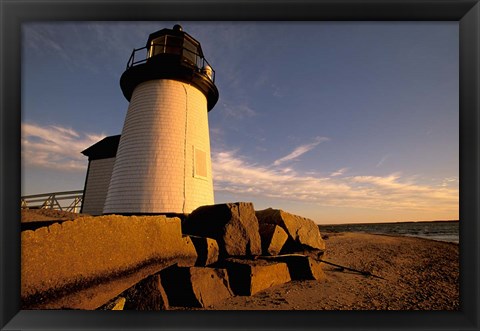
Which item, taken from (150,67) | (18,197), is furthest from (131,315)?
(150,67)

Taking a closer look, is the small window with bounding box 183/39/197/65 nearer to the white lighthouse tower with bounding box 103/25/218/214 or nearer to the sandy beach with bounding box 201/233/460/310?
the white lighthouse tower with bounding box 103/25/218/214

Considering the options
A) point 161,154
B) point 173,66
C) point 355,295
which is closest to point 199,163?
point 161,154

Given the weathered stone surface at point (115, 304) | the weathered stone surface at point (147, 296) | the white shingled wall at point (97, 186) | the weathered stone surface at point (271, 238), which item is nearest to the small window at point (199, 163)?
the weathered stone surface at point (271, 238)

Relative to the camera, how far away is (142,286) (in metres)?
3.58

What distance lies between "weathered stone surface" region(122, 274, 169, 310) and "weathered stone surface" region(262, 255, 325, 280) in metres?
2.46

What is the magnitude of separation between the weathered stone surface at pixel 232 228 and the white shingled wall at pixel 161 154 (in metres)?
2.22

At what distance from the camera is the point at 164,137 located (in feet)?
26.1

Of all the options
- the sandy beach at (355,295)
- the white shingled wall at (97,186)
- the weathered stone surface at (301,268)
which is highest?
the white shingled wall at (97,186)

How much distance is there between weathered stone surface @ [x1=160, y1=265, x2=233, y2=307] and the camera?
372 cm

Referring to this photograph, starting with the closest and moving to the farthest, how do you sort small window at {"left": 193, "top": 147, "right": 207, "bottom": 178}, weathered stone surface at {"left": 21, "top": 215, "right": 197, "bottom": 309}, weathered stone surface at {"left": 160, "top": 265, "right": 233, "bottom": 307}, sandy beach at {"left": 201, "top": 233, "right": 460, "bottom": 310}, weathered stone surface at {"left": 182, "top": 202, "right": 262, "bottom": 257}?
1. weathered stone surface at {"left": 21, "top": 215, "right": 197, "bottom": 309}
2. weathered stone surface at {"left": 160, "top": 265, "right": 233, "bottom": 307}
3. sandy beach at {"left": 201, "top": 233, "right": 460, "bottom": 310}
4. weathered stone surface at {"left": 182, "top": 202, "right": 262, "bottom": 257}
5. small window at {"left": 193, "top": 147, "right": 207, "bottom": 178}

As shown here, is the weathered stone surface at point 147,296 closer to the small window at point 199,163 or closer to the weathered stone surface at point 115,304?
the weathered stone surface at point 115,304

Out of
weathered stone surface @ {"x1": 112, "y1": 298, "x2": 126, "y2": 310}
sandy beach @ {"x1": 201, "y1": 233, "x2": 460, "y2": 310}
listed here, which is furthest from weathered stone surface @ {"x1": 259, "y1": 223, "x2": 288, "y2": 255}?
weathered stone surface @ {"x1": 112, "y1": 298, "x2": 126, "y2": 310}

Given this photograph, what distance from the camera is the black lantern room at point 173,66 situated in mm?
8469
